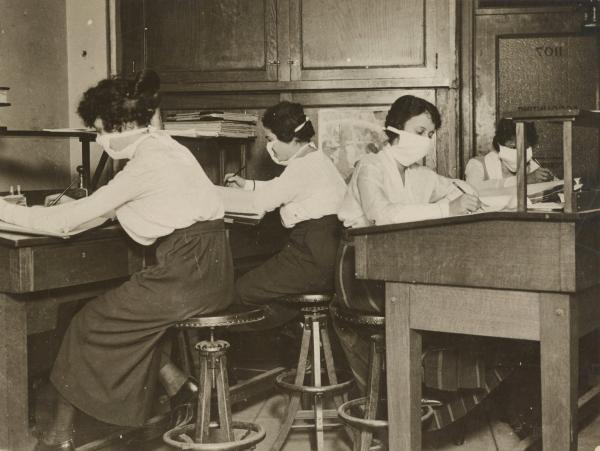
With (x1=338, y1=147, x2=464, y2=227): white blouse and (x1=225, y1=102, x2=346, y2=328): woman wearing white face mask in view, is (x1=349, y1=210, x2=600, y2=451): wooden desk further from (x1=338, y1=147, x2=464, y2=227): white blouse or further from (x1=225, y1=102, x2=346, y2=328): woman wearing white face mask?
(x1=225, y1=102, x2=346, y2=328): woman wearing white face mask

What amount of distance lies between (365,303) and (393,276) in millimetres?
398

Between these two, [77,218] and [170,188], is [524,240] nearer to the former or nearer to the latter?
[170,188]

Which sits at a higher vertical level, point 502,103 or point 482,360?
point 502,103

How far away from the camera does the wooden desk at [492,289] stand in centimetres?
227

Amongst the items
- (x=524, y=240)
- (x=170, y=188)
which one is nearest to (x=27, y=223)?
(x=170, y=188)

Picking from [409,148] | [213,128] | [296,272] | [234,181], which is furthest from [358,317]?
[213,128]

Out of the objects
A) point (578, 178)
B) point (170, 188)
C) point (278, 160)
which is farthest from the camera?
point (278, 160)

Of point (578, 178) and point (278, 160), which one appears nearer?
A: point (578, 178)

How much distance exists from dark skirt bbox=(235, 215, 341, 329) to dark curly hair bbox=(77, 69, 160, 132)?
2.82 feet

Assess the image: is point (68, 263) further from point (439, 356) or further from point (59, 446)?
point (439, 356)

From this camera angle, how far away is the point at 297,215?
353cm

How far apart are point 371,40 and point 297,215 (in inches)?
58.1

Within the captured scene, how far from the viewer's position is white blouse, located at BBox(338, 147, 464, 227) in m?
2.95

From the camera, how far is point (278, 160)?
12.5 ft
